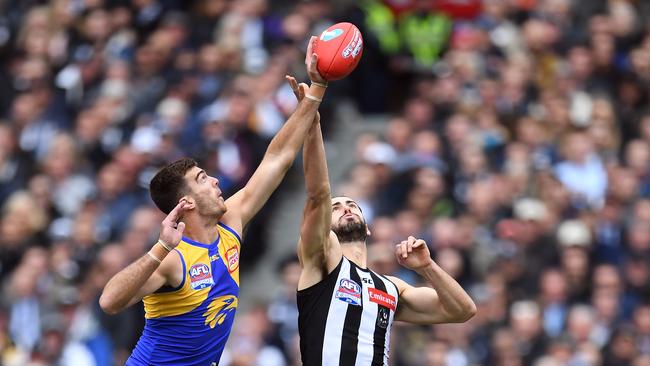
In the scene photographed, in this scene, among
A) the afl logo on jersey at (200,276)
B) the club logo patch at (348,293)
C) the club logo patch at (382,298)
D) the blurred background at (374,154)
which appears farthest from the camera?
the blurred background at (374,154)

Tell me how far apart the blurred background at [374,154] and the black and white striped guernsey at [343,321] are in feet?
13.2

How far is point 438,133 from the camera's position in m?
15.3

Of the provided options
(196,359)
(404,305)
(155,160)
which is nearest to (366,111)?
(155,160)

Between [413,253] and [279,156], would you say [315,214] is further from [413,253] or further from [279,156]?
[413,253]

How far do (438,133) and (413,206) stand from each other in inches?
46.9

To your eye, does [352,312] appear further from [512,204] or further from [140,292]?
→ [512,204]

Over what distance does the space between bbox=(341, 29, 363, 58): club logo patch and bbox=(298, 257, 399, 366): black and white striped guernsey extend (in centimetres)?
128

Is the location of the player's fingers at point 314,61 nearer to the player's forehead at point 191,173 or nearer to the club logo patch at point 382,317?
the player's forehead at point 191,173

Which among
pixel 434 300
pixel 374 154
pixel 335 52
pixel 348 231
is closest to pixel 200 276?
pixel 348 231

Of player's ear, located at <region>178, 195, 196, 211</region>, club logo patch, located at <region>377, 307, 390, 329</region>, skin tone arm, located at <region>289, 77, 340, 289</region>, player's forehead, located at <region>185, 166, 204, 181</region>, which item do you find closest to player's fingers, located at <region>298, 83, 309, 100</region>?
skin tone arm, located at <region>289, 77, 340, 289</region>

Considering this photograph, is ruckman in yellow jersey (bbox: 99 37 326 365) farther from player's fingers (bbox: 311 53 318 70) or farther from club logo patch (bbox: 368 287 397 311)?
club logo patch (bbox: 368 287 397 311)

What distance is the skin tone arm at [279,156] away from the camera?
8734 mm

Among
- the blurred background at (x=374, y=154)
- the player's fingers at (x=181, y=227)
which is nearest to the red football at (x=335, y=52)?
the player's fingers at (x=181, y=227)

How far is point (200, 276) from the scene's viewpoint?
834 centimetres
